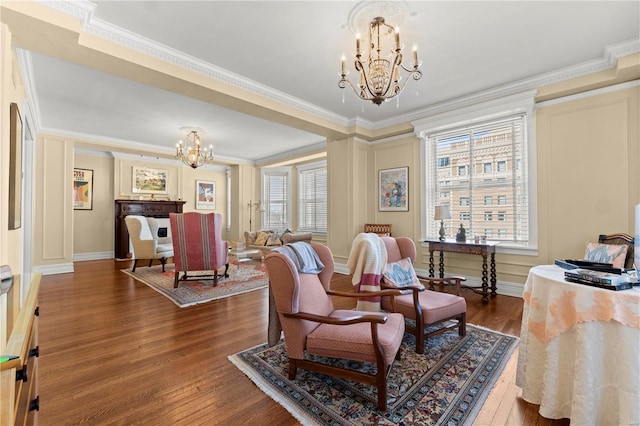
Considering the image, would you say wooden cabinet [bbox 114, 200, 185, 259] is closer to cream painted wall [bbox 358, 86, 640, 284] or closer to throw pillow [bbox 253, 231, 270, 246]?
throw pillow [bbox 253, 231, 270, 246]

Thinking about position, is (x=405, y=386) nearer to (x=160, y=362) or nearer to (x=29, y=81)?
(x=160, y=362)

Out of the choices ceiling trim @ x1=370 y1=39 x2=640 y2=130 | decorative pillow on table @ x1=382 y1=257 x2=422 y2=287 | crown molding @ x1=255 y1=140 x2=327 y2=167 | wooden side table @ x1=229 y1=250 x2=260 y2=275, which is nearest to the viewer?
decorative pillow on table @ x1=382 y1=257 x2=422 y2=287

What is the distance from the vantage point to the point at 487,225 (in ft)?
14.3

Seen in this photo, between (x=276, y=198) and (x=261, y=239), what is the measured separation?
2.08m

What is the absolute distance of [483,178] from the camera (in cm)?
438

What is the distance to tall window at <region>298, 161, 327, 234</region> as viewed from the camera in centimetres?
771

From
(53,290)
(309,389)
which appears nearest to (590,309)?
(309,389)

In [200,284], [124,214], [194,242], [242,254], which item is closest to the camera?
[194,242]

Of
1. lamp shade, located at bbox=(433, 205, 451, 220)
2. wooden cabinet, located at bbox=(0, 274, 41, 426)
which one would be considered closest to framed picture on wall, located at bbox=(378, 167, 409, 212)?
lamp shade, located at bbox=(433, 205, 451, 220)

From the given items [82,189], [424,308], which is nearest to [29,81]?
[82,189]

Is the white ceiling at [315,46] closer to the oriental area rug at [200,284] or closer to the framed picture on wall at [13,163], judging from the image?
the framed picture on wall at [13,163]

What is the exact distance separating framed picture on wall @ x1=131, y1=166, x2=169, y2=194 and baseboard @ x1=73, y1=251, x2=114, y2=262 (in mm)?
1749

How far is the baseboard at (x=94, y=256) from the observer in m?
7.03

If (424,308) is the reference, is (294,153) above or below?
above
